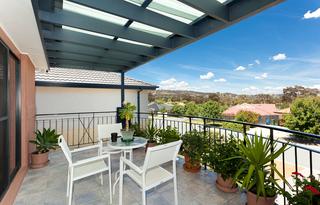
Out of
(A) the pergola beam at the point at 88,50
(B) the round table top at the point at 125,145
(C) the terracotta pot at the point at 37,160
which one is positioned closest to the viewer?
(B) the round table top at the point at 125,145

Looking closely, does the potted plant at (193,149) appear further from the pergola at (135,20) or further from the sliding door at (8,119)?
the sliding door at (8,119)

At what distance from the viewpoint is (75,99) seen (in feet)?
21.7

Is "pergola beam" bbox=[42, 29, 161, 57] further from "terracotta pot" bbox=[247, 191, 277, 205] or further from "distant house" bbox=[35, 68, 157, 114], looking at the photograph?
"distant house" bbox=[35, 68, 157, 114]

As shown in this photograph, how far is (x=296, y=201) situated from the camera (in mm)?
1471

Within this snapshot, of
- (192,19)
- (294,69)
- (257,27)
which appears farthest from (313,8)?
(192,19)

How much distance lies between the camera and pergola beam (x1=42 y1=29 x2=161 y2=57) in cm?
261

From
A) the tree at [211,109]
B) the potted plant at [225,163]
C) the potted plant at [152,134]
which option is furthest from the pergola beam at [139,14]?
the tree at [211,109]

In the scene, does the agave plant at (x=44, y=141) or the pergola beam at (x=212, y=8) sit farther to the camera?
the agave plant at (x=44, y=141)

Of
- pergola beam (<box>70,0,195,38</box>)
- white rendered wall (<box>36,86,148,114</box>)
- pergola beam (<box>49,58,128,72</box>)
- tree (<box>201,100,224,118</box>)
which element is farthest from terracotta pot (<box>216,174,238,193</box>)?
tree (<box>201,100,224,118</box>)

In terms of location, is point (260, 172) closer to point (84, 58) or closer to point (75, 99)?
point (84, 58)

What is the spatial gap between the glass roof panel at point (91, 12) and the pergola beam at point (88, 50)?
108cm

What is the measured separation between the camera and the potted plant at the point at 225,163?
2249mm

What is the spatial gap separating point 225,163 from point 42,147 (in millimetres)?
3658

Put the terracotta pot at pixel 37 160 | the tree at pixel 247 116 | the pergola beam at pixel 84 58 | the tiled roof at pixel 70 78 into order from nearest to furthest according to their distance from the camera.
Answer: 1. the terracotta pot at pixel 37 160
2. the pergola beam at pixel 84 58
3. the tiled roof at pixel 70 78
4. the tree at pixel 247 116
